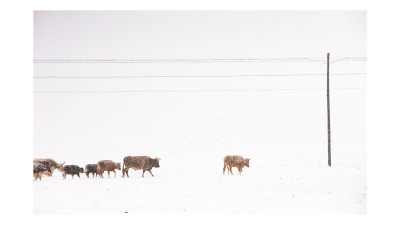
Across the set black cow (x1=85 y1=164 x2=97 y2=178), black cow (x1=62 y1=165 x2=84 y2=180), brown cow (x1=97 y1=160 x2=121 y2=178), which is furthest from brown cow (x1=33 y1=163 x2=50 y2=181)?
→ brown cow (x1=97 y1=160 x2=121 y2=178)

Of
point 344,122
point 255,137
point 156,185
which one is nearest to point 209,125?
point 255,137

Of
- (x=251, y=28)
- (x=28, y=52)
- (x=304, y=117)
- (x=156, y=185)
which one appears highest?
(x=251, y=28)

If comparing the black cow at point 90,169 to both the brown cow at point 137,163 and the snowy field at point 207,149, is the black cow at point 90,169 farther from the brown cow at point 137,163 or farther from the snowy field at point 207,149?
the brown cow at point 137,163

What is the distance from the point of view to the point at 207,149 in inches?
1260

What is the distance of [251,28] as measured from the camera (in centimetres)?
3006

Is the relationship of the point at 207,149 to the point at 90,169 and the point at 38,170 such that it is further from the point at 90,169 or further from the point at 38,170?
the point at 38,170

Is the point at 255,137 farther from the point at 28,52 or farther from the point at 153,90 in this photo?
the point at 28,52

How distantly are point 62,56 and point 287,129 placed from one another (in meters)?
22.4

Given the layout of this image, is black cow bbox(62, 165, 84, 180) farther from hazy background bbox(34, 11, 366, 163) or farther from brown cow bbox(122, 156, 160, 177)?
hazy background bbox(34, 11, 366, 163)

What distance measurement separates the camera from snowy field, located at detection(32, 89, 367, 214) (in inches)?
617

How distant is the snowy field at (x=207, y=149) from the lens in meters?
15.7

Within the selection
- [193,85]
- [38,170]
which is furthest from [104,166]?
[193,85]

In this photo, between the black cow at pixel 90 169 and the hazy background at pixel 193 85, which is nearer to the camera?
the black cow at pixel 90 169

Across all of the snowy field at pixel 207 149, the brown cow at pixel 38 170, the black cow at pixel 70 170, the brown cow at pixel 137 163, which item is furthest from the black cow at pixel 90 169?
the brown cow at pixel 38 170
